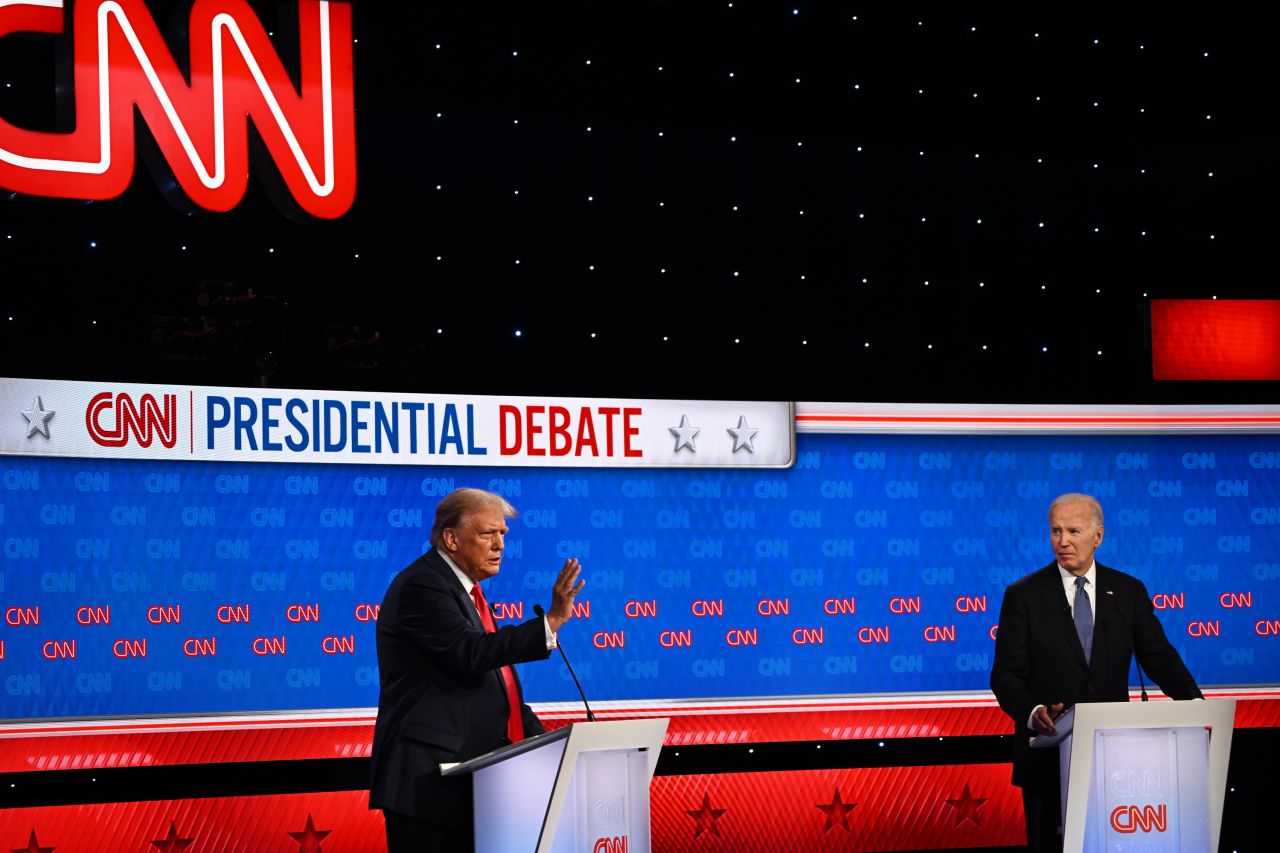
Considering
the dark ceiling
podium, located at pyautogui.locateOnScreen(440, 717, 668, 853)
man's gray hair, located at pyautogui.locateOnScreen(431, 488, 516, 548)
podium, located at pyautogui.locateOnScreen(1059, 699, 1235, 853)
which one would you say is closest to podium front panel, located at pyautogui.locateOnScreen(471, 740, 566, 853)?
podium, located at pyautogui.locateOnScreen(440, 717, 668, 853)

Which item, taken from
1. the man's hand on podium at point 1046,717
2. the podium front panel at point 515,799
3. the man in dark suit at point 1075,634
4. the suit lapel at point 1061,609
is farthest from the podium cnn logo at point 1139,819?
the podium front panel at point 515,799

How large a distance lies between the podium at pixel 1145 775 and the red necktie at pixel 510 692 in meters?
1.41

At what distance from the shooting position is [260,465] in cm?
521

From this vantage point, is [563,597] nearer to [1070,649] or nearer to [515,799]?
[515,799]

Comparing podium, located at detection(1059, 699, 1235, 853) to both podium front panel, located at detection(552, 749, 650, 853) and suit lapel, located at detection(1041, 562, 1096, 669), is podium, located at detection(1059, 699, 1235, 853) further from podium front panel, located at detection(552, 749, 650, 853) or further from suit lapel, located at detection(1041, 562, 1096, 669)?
podium front panel, located at detection(552, 749, 650, 853)

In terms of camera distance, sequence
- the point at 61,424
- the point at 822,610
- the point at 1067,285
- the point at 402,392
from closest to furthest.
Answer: the point at 61,424 < the point at 402,392 < the point at 822,610 < the point at 1067,285

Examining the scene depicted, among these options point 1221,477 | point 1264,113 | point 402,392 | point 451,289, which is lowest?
point 1221,477

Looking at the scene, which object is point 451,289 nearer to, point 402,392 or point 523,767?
point 402,392

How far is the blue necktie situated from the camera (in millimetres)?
4488

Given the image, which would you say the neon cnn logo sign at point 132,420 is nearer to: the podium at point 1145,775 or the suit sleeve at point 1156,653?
the podium at point 1145,775

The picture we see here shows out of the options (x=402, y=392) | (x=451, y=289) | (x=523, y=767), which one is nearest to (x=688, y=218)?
(x=451, y=289)

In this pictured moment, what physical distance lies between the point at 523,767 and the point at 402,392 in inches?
81.9

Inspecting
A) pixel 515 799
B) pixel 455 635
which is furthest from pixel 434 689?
pixel 515 799

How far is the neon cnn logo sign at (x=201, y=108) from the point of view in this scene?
16.6 feet
